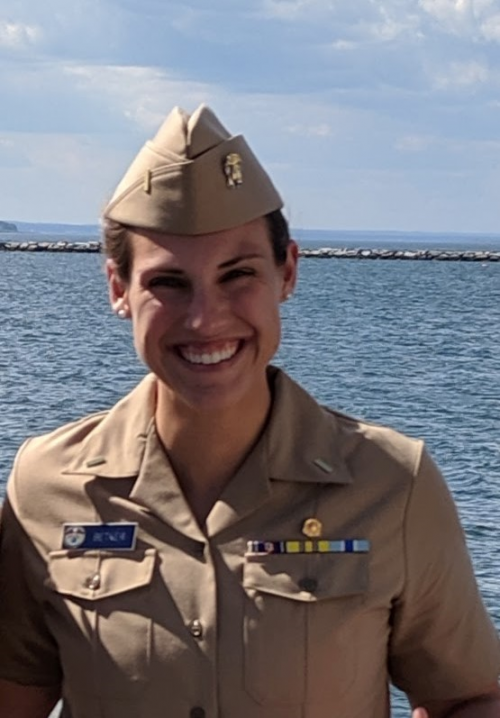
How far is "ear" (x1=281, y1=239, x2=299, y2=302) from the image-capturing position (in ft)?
8.84

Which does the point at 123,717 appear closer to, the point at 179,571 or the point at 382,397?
the point at 179,571

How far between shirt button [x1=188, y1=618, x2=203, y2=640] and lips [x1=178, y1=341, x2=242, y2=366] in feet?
1.48

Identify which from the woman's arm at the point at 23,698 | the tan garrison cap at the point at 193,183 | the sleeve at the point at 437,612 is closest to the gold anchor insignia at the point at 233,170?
the tan garrison cap at the point at 193,183

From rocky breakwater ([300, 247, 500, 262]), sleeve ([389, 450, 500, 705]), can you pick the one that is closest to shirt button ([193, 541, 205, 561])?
sleeve ([389, 450, 500, 705])

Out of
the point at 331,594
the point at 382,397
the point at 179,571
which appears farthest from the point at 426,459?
the point at 382,397

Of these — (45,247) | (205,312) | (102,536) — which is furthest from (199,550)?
(45,247)

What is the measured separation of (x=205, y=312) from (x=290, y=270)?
0.22 meters

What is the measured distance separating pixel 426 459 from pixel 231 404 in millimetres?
367

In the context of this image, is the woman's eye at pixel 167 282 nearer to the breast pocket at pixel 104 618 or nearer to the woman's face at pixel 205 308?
the woman's face at pixel 205 308

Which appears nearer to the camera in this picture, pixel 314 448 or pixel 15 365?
pixel 314 448

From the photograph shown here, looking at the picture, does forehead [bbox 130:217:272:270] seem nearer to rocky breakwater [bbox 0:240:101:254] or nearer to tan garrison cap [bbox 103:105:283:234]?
tan garrison cap [bbox 103:105:283:234]

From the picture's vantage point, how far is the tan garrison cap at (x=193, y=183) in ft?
8.55

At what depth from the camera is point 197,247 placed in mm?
2590

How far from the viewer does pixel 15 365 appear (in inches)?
1400
